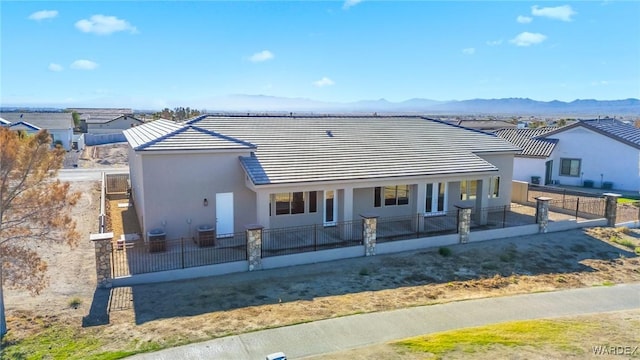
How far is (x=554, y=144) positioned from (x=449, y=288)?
84.1ft

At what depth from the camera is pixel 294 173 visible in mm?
19094

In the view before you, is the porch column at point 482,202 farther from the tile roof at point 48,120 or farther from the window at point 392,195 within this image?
the tile roof at point 48,120

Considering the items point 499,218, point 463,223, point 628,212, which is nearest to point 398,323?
point 463,223

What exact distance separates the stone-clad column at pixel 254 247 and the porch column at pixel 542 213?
43.8 ft

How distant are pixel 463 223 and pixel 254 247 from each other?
29.6 feet

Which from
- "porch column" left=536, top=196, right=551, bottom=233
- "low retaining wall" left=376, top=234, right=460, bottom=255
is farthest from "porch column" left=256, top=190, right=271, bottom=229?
"porch column" left=536, top=196, right=551, bottom=233

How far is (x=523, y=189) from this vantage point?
29281mm

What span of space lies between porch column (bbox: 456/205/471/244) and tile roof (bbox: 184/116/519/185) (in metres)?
2.40

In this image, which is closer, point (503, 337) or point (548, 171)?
point (503, 337)

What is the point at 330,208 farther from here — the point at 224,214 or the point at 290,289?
the point at 290,289

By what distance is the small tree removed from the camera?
37.1 ft

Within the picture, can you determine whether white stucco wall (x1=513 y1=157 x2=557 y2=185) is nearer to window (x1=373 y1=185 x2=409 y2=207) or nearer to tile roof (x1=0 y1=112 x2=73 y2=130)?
window (x1=373 y1=185 x2=409 y2=207)

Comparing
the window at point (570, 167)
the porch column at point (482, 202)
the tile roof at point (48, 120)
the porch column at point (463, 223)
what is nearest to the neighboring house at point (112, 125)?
the tile roof at point (48, 120)

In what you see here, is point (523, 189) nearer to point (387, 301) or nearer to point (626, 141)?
point (626, 141)
